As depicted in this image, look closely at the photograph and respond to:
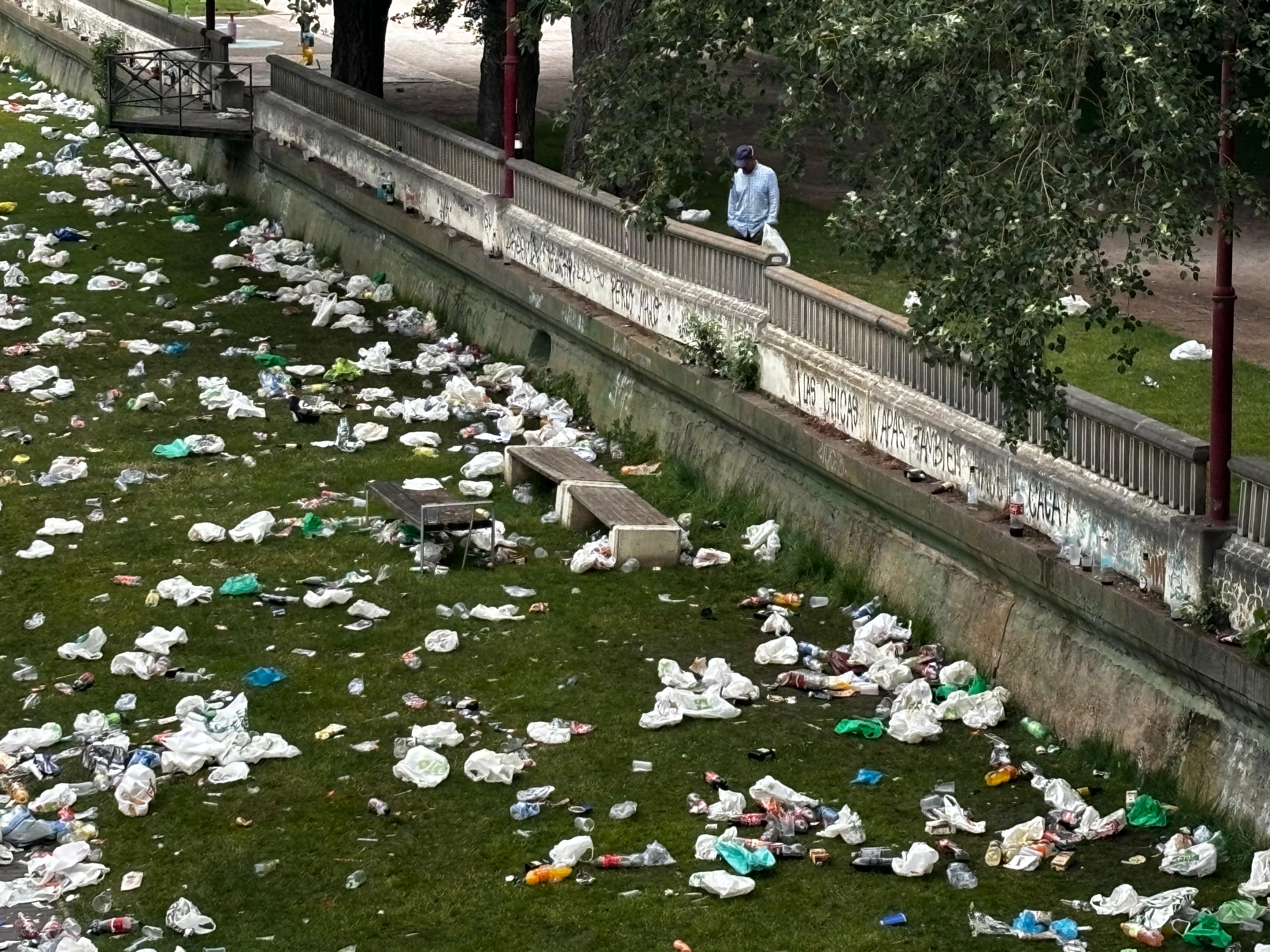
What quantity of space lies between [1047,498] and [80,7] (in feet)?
81.5

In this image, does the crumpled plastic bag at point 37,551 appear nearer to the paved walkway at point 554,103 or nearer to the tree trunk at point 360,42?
the paved walkway at point 554,103

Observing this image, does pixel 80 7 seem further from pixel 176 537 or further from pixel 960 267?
pixel 960 267

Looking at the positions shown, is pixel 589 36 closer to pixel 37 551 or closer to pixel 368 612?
pixel 37 551

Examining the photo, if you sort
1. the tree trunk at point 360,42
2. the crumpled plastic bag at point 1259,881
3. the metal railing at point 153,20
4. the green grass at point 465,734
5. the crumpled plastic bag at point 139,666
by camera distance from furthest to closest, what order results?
the metal railing at point 153,20
the tree trunk at point 360,42
the crumpled plastic bag at point 139,666
the green grass at point 465,734
the crumpled plastic bag at point 1259,881

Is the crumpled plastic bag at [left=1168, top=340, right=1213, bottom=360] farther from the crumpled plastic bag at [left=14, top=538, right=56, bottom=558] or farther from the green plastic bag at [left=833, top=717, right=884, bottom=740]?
the crumpled plastic bag at [left=14, top=538, right=56, bottom=558]

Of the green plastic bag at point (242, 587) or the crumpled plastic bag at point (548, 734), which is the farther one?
the green plastic bag at point (242, 587)

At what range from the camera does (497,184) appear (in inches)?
750

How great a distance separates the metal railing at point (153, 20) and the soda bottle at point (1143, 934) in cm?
2132

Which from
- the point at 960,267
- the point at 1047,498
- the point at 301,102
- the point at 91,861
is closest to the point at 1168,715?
the point at 1047,498

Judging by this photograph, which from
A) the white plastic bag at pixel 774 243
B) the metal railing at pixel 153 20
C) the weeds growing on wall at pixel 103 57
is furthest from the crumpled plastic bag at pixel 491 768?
the metal railing at pixel 153 20

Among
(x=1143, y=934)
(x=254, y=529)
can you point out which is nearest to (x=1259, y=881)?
(x=1143, y=934)

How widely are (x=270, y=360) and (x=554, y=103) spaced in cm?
1060

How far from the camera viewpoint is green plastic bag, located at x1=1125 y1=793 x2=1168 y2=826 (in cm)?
970

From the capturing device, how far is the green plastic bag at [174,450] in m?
16.3
